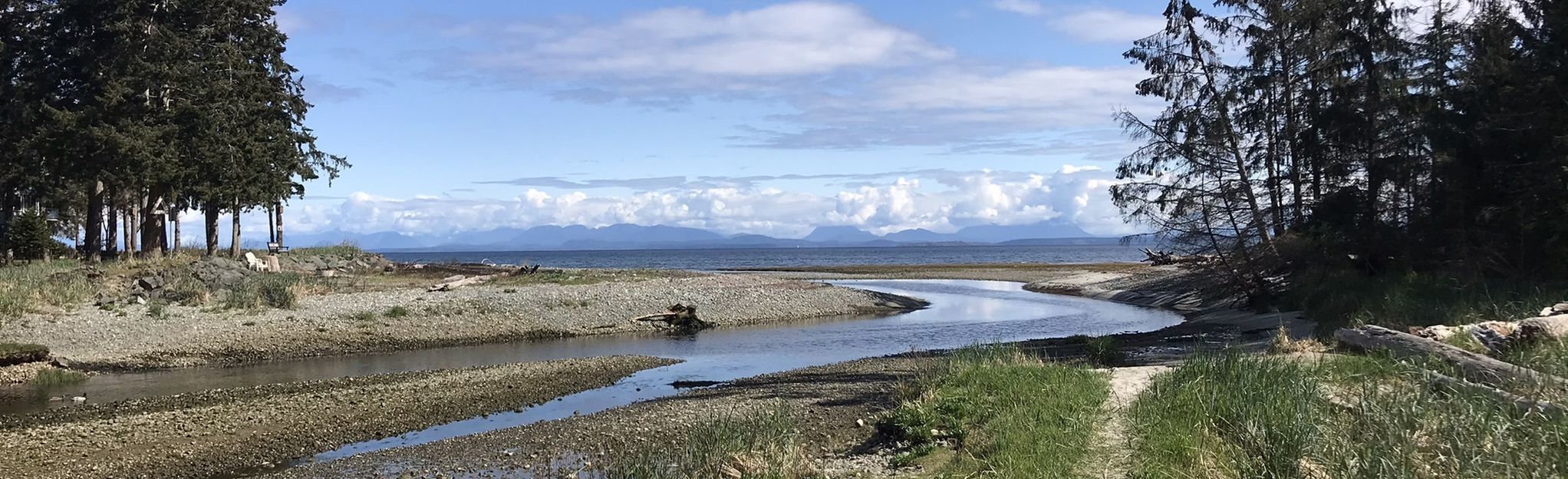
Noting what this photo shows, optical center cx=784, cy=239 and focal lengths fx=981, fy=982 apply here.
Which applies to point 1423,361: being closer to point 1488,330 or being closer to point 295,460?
point 1488,330

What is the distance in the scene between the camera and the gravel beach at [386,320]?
20797mm

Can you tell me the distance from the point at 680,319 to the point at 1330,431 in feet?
76.7

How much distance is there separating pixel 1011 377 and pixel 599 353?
44.4ft

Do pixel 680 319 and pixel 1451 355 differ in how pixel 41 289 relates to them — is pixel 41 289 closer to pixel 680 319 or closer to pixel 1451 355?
pixel 680 319

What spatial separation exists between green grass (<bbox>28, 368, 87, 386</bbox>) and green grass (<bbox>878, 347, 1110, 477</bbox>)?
14809mm

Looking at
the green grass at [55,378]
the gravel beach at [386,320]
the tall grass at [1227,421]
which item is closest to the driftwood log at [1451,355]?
the tall grass at [1227,421]

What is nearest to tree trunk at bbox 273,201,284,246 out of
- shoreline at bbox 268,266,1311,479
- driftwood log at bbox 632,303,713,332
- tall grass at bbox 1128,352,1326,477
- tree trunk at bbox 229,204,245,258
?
tree trunk at bbox 229,204,245,258

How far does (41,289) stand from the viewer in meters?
24.2

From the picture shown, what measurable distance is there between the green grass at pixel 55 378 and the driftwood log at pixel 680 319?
14475 mm

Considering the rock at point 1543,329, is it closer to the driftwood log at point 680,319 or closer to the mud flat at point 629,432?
the mud flat at point 629,432

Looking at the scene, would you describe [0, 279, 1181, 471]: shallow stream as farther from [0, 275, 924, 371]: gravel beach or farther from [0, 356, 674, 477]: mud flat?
[0, 275, 924, 371]: gravel beach

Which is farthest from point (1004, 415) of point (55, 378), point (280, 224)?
point (280, 224)

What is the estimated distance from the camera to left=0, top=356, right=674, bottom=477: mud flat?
11.1 metres

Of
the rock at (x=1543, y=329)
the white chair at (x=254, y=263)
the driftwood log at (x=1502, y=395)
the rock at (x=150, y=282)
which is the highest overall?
the white chair at (x=254, y=263)
